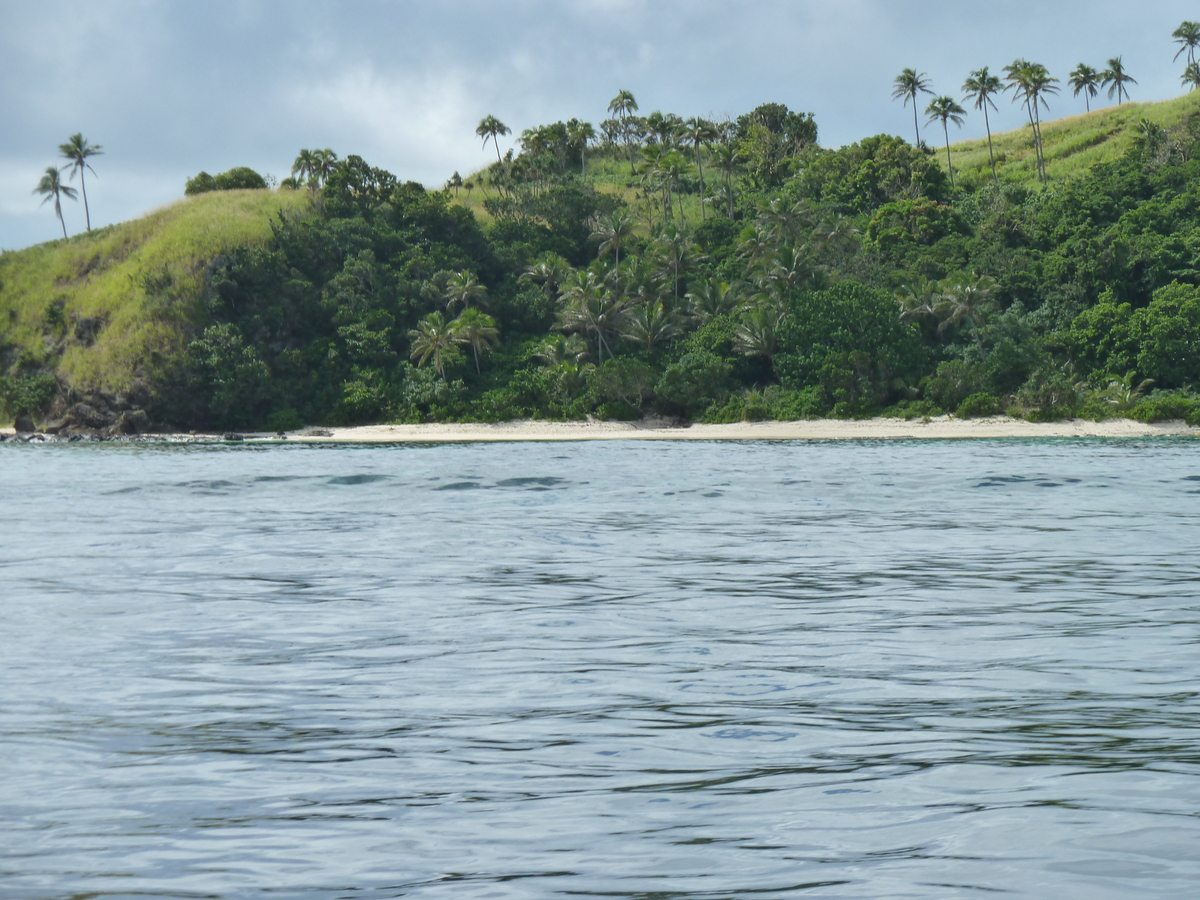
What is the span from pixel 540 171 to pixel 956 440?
199 ft

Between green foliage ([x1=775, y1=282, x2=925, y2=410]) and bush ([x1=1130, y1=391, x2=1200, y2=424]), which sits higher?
green foliage ([x1=775, y1=282, x2=925, y2=410])

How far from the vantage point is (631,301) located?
6731cm

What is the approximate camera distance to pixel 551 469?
27500 millimetres

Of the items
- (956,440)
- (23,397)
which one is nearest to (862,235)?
(956,440)

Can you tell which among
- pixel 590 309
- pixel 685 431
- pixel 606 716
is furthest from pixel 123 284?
pixel 606 716

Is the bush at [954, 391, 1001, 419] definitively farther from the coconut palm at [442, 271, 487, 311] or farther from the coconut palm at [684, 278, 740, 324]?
the coconut palm at [442, 271, 487, 311]

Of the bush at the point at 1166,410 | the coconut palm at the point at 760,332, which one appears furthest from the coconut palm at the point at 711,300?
the bush at the point at 1166,410

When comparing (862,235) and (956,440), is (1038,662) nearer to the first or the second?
(956,440)

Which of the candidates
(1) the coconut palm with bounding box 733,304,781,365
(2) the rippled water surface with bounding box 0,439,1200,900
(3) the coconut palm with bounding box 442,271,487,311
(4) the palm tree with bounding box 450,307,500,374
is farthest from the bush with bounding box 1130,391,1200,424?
(3) the coconut palm with bounding box 442,271,487,311

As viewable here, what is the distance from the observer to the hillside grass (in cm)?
6494

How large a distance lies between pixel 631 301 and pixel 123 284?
1387 inches

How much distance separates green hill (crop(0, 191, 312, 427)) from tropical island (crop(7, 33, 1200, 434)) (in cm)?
22

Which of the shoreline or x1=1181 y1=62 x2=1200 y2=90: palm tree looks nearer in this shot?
the shoreline

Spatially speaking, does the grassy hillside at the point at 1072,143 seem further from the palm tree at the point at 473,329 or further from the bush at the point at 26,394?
the bush at the point at 26,394
